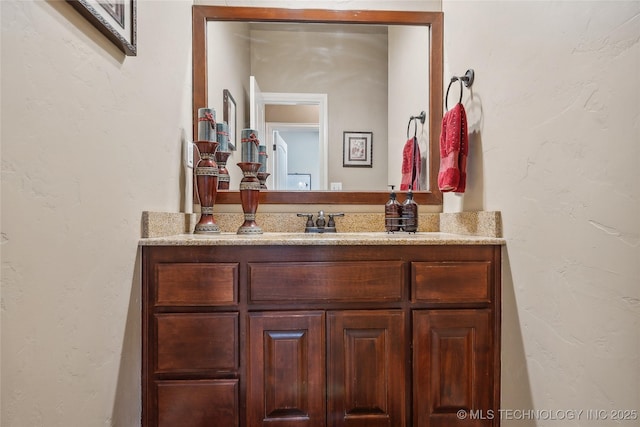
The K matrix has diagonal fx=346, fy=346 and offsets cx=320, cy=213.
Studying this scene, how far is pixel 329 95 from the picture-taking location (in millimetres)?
1799

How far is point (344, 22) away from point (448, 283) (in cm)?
140

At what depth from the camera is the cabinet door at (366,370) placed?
1.20 metres

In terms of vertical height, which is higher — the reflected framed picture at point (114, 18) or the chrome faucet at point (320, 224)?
the reflected framed picture at point (114, 18)

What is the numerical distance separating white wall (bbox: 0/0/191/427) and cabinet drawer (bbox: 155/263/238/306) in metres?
0.08

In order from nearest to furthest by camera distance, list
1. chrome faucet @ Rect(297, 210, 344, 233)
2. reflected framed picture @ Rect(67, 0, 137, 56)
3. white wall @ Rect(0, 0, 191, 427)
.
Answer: white wall @ Rect(0, 0, 191, 427) → reflected framed picture @ Rect(67, 0, 137, 56) → chrome faucet @ Rect(297, 210, 344, 233)

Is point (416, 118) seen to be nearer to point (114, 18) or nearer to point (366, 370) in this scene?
point (366, 370)

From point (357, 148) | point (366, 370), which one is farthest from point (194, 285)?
point (357, 148)

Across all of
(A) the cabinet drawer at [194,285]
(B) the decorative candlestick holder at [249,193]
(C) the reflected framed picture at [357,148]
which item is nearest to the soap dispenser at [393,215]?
(C) the reflected framed picture at [357,148]

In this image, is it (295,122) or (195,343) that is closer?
(195,343)

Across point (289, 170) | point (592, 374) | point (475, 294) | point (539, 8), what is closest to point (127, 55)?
→ point (289, 170)

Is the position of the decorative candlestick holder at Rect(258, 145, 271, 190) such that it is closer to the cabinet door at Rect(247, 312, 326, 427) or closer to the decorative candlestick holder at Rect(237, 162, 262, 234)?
the decorative candlestick holder at Rect(237, 162, 262, 234)

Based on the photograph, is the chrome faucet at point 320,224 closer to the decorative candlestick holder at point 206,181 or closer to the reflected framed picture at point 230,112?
the decorative candlestick holder at point 206,181

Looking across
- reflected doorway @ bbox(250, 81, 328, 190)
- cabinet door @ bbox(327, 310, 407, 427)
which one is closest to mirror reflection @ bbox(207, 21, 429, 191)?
reflected doorway @ bbox(250, 81, 328, 190)

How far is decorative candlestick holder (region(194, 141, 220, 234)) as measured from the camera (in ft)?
4.94
